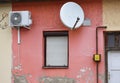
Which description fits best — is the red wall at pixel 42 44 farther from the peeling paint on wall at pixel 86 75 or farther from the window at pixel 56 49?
the window at pixel 56 49

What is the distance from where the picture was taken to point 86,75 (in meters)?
13.2

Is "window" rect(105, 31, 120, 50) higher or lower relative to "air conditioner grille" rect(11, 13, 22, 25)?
lower

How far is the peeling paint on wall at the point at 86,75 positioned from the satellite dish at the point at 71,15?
1445 mm

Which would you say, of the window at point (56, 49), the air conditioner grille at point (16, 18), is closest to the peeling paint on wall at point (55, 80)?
the window at point (56, 49)

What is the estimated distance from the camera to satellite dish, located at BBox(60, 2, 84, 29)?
13.1 m

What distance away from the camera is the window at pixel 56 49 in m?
13.5

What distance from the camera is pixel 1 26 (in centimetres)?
1392

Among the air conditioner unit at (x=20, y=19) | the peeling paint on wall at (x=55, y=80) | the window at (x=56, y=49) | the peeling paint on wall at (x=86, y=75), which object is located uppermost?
the air conditioner unit at (x=20, y=19)

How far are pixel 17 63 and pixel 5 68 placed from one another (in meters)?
0.46

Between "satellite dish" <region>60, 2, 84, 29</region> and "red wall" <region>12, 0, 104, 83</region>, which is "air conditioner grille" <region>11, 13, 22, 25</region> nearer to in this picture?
"red wall" <region>12, 0, 104, 83</region>

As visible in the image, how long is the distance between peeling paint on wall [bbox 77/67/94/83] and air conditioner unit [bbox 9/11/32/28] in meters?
2.36

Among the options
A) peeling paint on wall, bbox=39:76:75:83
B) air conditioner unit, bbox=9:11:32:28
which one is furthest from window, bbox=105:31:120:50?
air conditioner unit, bbox=9:11:32:28

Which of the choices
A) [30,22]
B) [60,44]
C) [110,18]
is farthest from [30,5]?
[110,18]

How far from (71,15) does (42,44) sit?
4.62 feet
